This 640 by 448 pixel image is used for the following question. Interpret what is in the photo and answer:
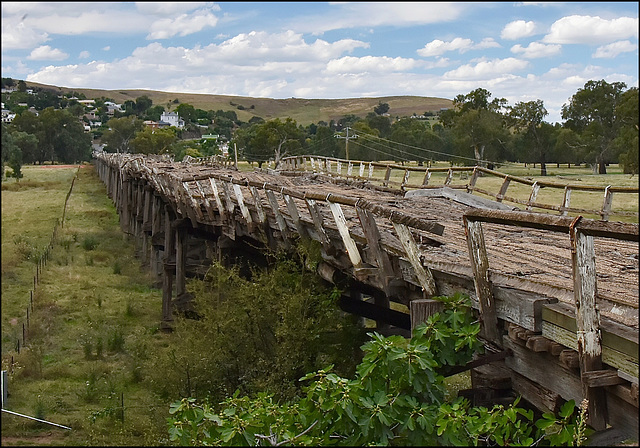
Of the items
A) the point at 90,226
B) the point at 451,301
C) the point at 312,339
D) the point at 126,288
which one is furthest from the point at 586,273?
the point at 90,226

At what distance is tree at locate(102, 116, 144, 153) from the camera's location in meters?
77.1

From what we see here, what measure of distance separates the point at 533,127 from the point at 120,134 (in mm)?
54053

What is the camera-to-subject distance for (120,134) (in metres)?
80.6

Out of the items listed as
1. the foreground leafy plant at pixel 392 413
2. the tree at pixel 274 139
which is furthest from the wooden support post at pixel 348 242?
the tree at pixel 274 139

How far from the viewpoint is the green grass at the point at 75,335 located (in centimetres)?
890

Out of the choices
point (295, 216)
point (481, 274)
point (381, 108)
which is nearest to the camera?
point (481, 274)

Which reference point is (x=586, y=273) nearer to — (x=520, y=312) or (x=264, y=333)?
→ (x=520, y=312)

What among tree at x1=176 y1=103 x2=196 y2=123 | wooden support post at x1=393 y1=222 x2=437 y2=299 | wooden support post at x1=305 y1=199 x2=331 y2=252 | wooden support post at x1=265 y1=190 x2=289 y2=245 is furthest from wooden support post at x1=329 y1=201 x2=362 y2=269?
tree at x1=176 y1=103 x2=196 y2=123

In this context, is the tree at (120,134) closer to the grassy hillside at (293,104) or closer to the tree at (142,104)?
the grassy hillside at (293,104)

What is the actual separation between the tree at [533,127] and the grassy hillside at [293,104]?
89.0 metres

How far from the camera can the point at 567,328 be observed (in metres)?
3.55

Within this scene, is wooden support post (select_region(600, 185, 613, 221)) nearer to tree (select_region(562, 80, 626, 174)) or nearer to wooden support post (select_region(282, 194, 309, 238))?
wooden support post (select_region(282, 194, 309, 238))

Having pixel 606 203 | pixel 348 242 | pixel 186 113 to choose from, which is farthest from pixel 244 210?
pixel 186 113

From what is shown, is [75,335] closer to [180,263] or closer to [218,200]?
[180,263]
